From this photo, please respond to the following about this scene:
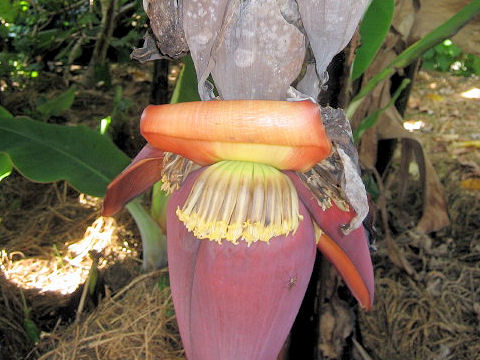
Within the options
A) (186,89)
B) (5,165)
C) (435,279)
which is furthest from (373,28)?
(435,279)

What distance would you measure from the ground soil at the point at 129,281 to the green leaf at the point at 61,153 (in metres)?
0.15

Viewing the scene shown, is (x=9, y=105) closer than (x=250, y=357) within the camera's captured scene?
No

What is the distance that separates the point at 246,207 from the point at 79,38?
1327 millimetres

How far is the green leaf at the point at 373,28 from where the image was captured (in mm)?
589

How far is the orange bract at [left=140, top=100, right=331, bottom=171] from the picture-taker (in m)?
0.26

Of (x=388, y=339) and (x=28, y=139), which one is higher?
(x=28, y=139)

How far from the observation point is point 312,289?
55 cm

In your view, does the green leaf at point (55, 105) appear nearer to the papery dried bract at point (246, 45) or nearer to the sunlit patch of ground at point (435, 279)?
the sunlit patch of ground at point (435, 279)

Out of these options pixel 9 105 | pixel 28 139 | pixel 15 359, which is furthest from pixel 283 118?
pixel 9 105

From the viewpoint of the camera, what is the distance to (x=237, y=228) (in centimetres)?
32

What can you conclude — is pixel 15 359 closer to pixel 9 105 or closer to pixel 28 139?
pixel 28 139

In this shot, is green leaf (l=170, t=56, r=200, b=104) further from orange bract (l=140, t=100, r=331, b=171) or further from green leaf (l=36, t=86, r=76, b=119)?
green leaf (l=36, t=86, r=76, b=119)

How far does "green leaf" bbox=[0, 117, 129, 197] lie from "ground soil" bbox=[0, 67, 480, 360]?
0.49ft

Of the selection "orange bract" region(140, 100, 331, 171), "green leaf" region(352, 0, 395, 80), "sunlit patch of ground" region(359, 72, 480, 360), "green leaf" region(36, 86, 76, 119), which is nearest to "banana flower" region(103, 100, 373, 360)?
"orange bract" region(140, 100, 331, 171)
